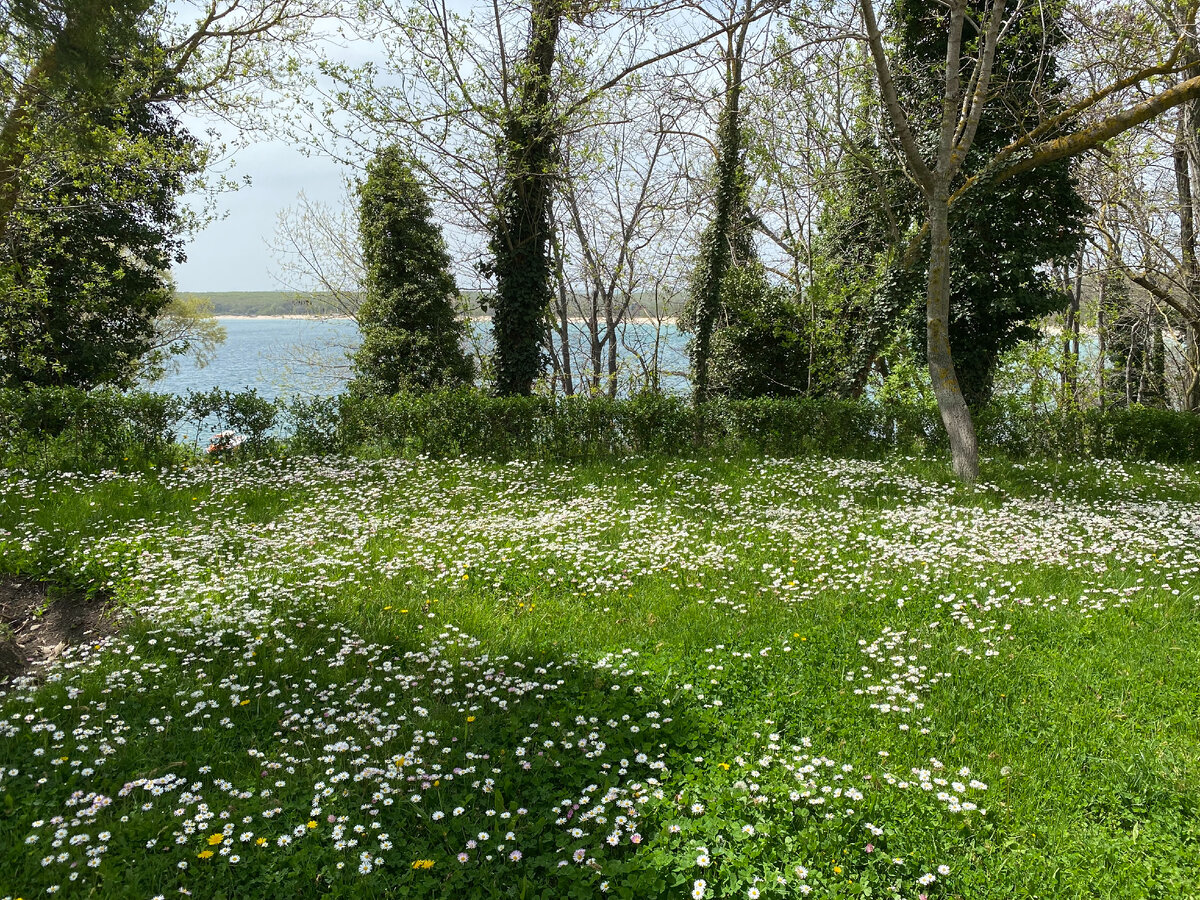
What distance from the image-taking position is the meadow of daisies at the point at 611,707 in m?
3.47

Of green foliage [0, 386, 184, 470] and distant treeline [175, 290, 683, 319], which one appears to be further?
distant treeline [175, 290, 683, 319]

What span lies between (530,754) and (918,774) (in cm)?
223

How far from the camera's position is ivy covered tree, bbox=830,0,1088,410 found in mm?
13625

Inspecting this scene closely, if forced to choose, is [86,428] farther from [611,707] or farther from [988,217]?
[988,217]

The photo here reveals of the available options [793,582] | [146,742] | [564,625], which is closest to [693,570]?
[793,582]

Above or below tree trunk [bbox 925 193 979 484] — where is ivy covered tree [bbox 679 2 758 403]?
above

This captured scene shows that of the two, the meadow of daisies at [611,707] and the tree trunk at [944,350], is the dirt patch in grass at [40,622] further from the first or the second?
the tree trunk at [944,350]

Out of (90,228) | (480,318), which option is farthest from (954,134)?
(90,228)

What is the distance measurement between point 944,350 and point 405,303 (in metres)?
12.6

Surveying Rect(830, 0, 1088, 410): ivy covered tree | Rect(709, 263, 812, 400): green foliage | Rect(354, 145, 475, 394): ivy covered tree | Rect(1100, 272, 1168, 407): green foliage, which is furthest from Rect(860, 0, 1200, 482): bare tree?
Rect(1100, 272, 1168, 407): green foliage

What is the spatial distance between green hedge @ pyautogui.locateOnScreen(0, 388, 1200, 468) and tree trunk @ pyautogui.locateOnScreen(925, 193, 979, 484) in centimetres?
221

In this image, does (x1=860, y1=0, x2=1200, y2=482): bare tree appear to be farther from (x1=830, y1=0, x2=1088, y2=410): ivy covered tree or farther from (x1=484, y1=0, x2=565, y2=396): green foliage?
(x1=484, y1=0, x2=565, y2=396): green foliage

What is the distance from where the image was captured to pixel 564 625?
20.1 ft

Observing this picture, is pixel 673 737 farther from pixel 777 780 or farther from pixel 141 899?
pixel 141 899
